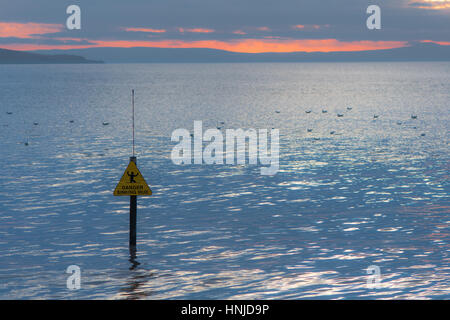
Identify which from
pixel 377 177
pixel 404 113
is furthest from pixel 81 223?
pixel 404 113

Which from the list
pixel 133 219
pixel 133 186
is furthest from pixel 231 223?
pixel 133 186

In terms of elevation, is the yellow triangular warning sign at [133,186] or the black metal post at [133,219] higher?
the yellow triangular warning sign at [133,186]

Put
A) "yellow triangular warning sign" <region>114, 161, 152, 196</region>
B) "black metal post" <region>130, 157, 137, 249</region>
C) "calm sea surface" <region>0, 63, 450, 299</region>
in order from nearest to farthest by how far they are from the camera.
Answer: "calm sea surface" <region>0, 63, 450, 299</region>, "yellow triangular warning sign" <region>114, 161, 152, 196</region>, "black metal post" <region>130, 157, 137, 249</region>

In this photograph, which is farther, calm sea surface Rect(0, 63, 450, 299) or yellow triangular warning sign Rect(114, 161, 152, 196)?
yellow triangular warning sign Rect(114, 161, 152, 196)

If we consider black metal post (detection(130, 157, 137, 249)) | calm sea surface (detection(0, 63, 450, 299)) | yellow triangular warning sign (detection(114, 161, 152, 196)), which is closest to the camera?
calm sea surface (detection(0, 63, 450, 299))

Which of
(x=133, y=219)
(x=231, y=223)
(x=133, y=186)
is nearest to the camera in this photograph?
(x=133, y=186)

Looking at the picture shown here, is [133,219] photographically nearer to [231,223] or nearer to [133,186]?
[133,186]

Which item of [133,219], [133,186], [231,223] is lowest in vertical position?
[231,223]

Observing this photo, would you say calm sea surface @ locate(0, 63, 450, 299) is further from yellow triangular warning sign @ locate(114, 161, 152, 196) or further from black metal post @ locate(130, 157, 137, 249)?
yellow triangular warning sign @ locate(114, 161, 152, 196)

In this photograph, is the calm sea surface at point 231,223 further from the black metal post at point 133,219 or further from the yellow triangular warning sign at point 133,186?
the yellow triangular warning sign at point 133,186

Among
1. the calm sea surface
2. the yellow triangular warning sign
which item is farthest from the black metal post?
the yellow triangular warning sign

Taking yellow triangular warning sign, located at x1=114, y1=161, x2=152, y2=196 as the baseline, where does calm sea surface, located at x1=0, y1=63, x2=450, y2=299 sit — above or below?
below

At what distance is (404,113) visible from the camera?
86.2m

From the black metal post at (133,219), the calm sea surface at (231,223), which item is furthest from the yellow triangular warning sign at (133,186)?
the calm sea surface at (231,223)
